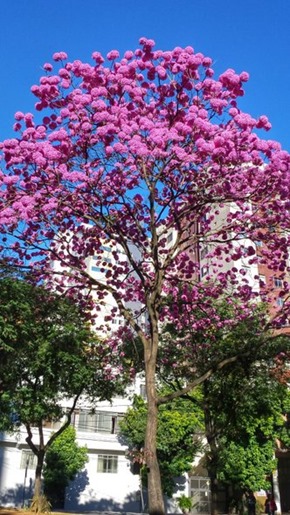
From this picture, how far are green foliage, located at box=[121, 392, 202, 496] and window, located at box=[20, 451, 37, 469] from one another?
7.00 meters

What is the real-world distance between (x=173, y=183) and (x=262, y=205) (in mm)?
1922

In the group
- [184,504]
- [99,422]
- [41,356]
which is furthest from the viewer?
[99,422]

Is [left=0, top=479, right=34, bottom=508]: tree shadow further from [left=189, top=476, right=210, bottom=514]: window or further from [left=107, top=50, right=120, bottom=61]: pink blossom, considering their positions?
[left=107, top=50, right=120, bottom=61]: pink blossom

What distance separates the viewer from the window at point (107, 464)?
119 ft

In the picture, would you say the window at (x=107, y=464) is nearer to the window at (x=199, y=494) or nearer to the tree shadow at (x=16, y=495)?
the tree shadow at (x=16, y=495)

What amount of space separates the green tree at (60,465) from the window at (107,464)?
292cm

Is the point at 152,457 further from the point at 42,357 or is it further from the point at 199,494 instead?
the point at 199,494

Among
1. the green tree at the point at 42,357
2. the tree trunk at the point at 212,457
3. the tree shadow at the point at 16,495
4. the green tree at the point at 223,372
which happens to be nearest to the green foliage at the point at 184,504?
the tree shadow at the point at 16,495

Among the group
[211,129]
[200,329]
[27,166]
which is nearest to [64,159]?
[27,166]

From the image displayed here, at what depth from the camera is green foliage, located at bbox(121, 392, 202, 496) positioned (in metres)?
31.7

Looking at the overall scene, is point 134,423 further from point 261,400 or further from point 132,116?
point 132,116

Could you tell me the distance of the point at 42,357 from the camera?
62.0ft

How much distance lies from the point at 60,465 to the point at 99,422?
6109mm

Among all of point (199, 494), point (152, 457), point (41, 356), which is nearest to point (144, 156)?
point (152, 457)
